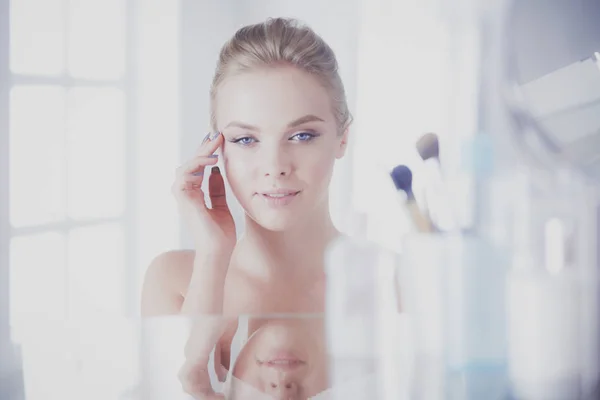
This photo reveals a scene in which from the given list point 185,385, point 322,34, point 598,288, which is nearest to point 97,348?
point 185,385

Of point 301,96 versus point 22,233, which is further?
point 22,233

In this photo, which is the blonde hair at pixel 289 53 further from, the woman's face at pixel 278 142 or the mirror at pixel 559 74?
the mirror at pixel 559 74

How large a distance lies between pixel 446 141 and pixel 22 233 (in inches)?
23.7

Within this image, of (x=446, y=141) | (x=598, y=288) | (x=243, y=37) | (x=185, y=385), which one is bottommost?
(x=185, y=385)

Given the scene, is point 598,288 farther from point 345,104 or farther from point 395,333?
point 345,104

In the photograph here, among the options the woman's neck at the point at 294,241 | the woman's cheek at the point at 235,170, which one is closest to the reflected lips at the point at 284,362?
the woman's neck at the point at 294,241

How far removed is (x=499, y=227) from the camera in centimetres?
89

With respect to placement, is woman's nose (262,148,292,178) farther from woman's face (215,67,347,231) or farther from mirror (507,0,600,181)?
mirror (507,0,600,181)

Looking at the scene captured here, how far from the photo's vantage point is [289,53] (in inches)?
33.7

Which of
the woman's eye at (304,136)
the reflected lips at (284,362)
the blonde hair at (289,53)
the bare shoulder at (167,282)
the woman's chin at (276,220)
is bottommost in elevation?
the reflected lips at (284,362)

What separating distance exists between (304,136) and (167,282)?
27 centimetres

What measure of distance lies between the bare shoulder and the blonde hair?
0.81 feet

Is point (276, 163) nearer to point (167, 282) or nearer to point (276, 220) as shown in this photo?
point (276, 220)

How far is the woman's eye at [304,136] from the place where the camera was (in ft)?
2.82
